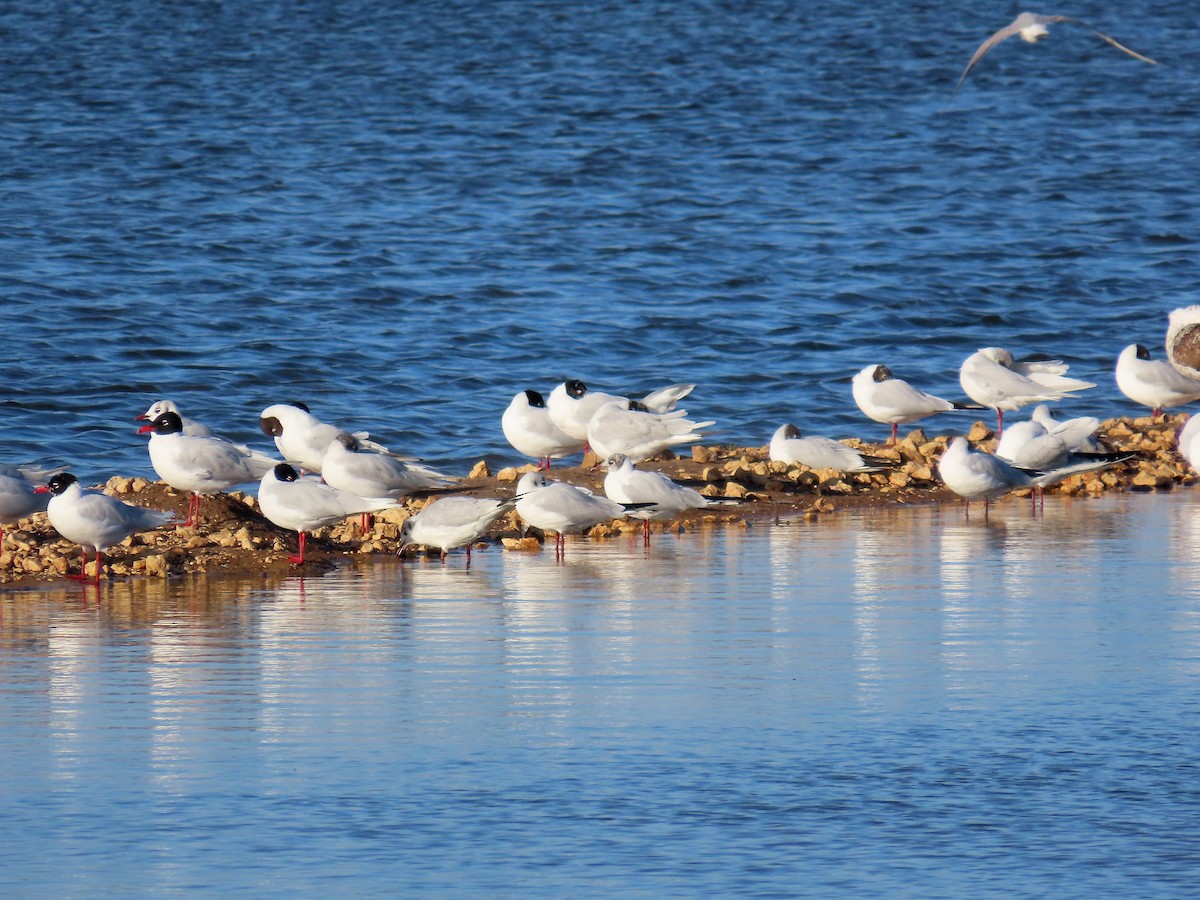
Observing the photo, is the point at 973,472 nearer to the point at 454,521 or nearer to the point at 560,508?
the point at 560,508

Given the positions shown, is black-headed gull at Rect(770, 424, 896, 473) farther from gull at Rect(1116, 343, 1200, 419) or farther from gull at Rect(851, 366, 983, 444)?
gull at Rect(1116, 343, 1200, 419)

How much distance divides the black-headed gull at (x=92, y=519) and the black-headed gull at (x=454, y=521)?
1522 millimetres

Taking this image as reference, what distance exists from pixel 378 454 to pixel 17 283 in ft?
47.4

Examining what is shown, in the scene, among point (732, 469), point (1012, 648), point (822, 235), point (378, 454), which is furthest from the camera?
point (822, 235)

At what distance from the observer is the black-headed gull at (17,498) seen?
1178 centimetres

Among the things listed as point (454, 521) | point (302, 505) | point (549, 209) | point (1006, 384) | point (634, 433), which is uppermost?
point (549, 209)

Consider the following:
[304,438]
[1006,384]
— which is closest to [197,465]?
[304,438]

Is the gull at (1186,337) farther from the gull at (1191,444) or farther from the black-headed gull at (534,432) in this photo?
the black-headed gull at (534,432)

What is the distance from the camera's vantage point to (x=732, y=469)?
46.0 feet

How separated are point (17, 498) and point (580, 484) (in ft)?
13.0

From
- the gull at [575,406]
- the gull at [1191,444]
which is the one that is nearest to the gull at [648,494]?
the gull at [575,406]

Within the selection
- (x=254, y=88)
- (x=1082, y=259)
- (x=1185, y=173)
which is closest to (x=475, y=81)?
(x=254, y=88)

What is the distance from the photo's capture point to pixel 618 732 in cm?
727

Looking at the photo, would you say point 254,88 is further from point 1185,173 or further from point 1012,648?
point 1012,648
